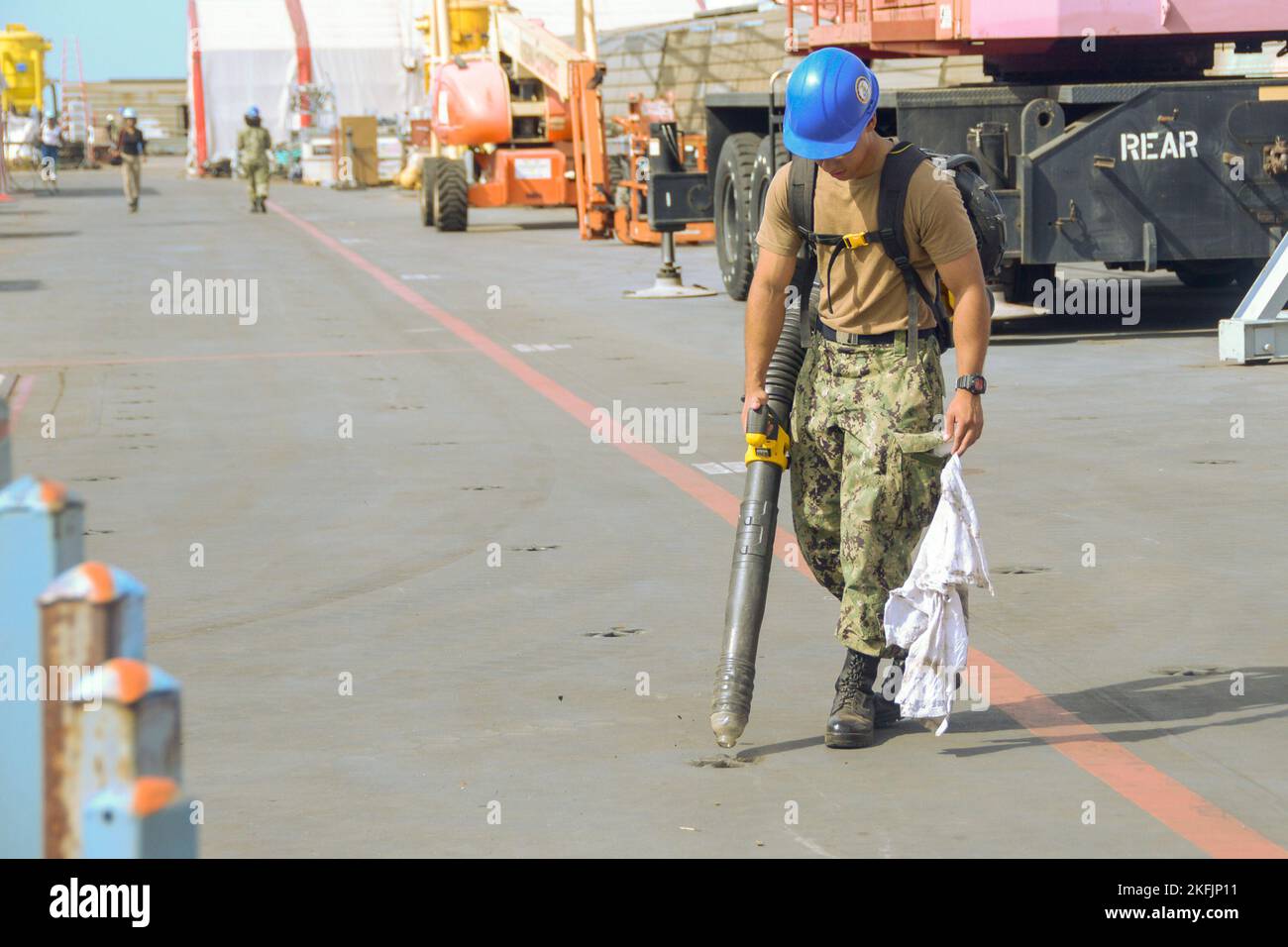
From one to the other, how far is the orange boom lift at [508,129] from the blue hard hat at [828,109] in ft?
75.0

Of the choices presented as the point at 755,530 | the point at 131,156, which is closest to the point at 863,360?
the point at 755,530

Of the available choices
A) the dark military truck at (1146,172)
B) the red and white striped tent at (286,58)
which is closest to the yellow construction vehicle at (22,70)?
the red and white striped tent at (286,58)

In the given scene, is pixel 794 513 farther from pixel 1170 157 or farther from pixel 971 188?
pixel 1170 157

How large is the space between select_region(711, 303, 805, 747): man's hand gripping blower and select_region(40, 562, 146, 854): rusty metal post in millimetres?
3137

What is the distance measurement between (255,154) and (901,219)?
33.4 m

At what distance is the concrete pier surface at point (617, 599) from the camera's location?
16.0ft

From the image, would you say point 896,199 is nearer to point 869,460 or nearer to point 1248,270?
point 869,460

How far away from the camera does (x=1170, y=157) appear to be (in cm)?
1423

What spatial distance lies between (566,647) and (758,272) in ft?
5.34

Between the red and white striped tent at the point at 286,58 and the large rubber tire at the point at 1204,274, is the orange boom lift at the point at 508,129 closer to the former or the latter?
the large rubber tire at the point at 1204,274

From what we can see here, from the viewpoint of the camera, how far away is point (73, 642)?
2396 mm

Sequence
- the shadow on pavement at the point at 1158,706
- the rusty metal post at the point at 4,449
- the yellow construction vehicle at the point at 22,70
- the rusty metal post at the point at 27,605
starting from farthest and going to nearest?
the yellow construction vehicle at the point at 22,70 < the shadow on pavement at the point at 1158,706 < the rusty metal post at the point at 4,449 < the rusty metal post at the point at 27,605

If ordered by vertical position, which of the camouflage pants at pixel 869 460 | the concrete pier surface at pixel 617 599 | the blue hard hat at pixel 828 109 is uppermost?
the blue hard hat at pixel 828 109

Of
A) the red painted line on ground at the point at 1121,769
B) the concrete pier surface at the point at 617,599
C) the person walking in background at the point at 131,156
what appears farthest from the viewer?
the person walking in background at the point at 131,156
